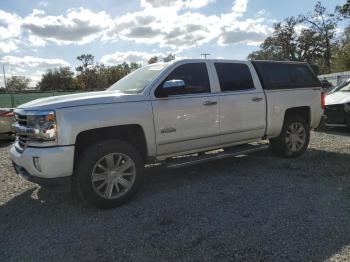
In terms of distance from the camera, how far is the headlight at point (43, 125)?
14.3 ft

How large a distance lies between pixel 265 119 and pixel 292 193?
1.81 metres

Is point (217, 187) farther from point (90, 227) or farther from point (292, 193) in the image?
point (90, 227)

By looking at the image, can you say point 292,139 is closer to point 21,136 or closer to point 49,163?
point 49,163

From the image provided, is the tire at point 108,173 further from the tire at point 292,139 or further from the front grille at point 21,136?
the tire at point 292,139

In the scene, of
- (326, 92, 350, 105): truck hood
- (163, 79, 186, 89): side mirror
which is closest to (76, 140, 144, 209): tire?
(163, 79, 186, 89): side mirror

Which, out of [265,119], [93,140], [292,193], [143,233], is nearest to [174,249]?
[143,233]

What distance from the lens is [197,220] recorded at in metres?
4.29

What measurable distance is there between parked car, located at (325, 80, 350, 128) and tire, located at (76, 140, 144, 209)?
7.11 meters

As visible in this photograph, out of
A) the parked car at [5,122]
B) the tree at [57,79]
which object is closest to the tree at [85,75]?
the tree at [57,79]

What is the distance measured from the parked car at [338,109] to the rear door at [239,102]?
454 centimetres

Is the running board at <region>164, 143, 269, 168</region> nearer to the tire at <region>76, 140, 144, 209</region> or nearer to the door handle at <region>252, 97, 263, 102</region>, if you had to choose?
the tire at <region>76, 140, 144, 209</region>

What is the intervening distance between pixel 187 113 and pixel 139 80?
92cm

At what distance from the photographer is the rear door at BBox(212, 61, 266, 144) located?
236 inches

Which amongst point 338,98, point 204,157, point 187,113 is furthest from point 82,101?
point 338,98
